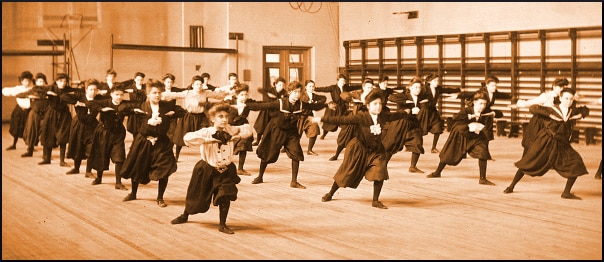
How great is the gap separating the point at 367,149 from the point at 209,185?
6.51 feet

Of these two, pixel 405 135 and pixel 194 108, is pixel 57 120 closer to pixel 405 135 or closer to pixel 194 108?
pixel 194 108

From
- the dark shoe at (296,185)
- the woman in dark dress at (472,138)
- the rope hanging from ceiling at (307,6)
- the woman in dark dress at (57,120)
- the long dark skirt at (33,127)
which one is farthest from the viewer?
the rope hanging from ceiling at (307,6)

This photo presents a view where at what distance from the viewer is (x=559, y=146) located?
29.1 ft

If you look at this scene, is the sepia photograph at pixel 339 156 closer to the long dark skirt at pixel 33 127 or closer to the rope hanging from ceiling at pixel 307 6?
the long dark skirt at pixel 33 127

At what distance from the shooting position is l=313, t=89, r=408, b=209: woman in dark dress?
810 centimetres

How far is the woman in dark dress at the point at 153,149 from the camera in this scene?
826 centimetres

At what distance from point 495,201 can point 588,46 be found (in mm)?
7942

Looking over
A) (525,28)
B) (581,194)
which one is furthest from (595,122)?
(581,194)

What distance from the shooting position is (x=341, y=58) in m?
22.1

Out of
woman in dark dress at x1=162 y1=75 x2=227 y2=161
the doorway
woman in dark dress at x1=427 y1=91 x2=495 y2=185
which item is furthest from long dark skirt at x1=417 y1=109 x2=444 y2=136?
the doorway

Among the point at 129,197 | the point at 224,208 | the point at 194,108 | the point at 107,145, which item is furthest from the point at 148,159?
the point at 194,108

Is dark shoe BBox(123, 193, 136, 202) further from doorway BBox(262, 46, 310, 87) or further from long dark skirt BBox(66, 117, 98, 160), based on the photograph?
doorway BBox(262, 46, 310, 87)

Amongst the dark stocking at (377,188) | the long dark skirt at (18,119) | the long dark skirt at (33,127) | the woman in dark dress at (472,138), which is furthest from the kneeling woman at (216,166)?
the long dark skirt at (18,119)

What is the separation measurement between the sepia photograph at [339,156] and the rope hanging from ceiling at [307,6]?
2.31 metres
